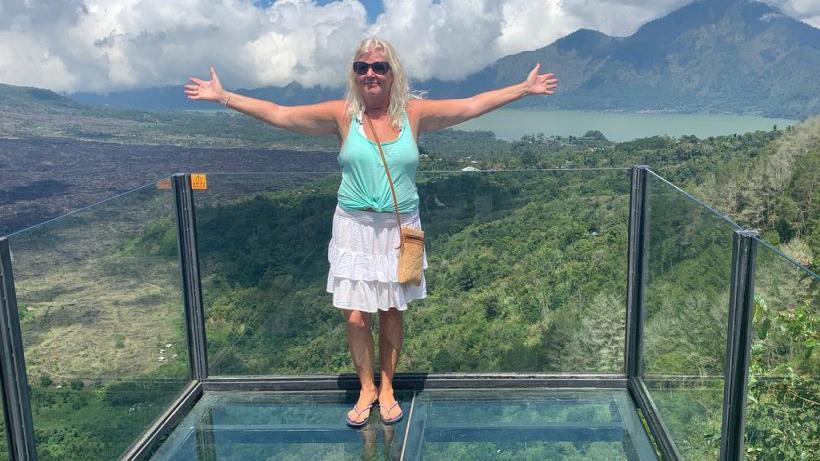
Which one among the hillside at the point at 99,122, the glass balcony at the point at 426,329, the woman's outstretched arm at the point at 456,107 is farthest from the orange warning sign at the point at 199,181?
the hillside at the point at 99,122

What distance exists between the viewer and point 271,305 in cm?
312

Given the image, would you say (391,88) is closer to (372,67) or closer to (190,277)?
(372,67)

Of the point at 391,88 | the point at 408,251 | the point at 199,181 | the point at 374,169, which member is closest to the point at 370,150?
the point at 374,169

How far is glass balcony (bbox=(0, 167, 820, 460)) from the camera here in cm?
185

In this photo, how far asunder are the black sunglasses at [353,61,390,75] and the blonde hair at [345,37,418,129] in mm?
24

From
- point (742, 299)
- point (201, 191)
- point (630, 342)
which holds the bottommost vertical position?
point (630, 342)

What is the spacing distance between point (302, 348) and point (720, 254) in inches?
73.4

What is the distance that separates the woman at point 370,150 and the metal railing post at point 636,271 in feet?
2.24

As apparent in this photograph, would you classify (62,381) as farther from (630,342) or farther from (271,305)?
(630,342)

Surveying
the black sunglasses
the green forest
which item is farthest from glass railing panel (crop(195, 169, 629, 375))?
the black sunglasses

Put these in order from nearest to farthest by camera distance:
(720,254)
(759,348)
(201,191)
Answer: (759,348) → (720,254) → (201,191)

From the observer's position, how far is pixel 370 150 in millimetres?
2443

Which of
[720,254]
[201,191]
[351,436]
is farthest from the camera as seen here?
[201,191]

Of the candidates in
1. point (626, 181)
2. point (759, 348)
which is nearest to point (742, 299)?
point (759, 348)
